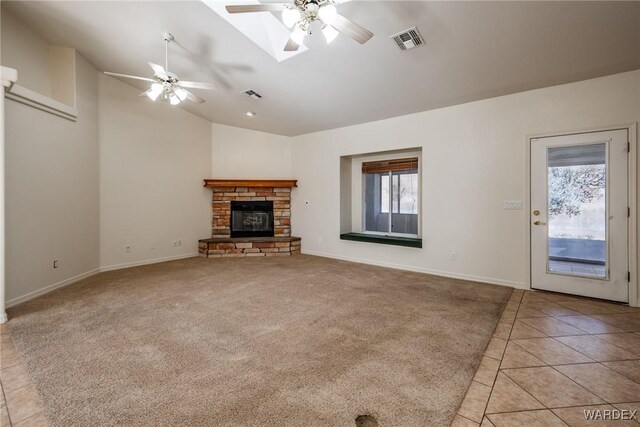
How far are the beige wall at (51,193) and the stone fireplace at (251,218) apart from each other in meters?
2.13

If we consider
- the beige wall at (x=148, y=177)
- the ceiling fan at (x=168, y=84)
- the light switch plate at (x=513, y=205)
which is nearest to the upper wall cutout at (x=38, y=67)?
the beige wall at (x=148, y=177)

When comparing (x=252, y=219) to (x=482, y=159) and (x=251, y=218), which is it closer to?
→ (x=251, y=218)

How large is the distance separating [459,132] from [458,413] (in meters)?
3.80

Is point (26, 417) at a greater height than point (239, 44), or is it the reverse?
point (239, 44)

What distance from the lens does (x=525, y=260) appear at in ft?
12.1

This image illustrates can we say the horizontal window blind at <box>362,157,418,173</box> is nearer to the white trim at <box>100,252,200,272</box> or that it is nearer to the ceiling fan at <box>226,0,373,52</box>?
the ceiling fan at <box>226,0,373,52</box>

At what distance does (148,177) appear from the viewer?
5133mm

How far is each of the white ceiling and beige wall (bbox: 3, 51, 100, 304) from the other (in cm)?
114

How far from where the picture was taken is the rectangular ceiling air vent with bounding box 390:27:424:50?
2680 millimetres

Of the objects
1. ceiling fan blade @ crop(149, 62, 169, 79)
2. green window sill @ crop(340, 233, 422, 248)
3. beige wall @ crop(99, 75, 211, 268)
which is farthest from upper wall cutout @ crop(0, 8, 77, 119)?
green window sill @ crop(340, 233, 422, 248)

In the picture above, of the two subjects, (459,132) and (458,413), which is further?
(459,132)

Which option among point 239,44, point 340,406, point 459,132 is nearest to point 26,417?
point 340,406

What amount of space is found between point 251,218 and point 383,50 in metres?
4.62

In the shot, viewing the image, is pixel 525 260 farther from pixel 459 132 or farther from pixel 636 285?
pixel 459 132
